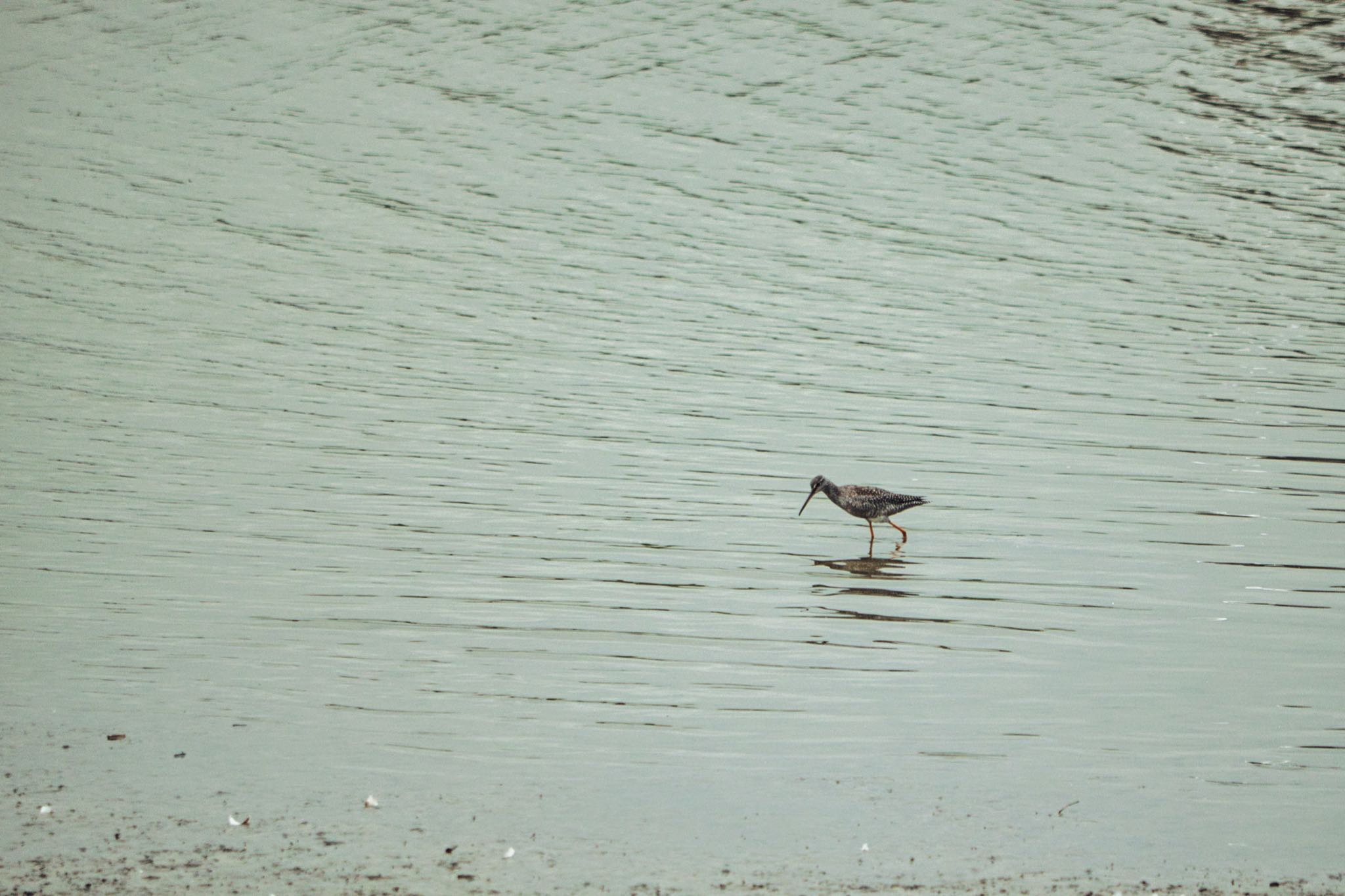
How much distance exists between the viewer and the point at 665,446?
19078 millimetres

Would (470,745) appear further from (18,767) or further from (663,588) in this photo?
(663,588)

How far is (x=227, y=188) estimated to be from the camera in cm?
3131

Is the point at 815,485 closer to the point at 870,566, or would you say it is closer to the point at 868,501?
the point at 868,501

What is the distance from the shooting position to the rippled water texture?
368 inches

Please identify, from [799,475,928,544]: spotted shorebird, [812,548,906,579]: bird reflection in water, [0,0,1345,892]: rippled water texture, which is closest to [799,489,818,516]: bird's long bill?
[799,475,928,544]: spotted shorebird

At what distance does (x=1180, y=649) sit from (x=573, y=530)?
223 inches

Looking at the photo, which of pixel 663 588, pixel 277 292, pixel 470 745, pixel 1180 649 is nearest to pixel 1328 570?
pixel 1180 649

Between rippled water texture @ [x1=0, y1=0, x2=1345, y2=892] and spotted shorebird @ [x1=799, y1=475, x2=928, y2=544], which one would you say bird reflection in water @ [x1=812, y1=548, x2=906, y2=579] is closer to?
rippled water texture @ [x1=0, y1=0, x2=1345, y2=892]

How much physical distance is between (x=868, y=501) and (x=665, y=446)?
375 cm

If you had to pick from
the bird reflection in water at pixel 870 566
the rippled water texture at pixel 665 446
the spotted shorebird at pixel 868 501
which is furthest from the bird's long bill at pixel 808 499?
the bird reflection in water at pixel 870 566

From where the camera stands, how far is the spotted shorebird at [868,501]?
52.2 feet

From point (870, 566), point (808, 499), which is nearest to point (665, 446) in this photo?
point (808, 499)

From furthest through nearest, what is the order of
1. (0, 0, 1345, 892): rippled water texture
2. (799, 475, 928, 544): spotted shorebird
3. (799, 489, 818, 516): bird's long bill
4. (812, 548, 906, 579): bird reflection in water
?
1. (799, 489, 818, 516): bird's long bill
2. (799, 475, 928, 544): spotted shorebird
3. (812, 548, 906, 579): bird reflection in water
4. (0, 0, 1345, 892): rippled water texture

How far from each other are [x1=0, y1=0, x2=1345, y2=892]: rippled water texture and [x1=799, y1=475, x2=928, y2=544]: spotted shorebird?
1.32 ft
